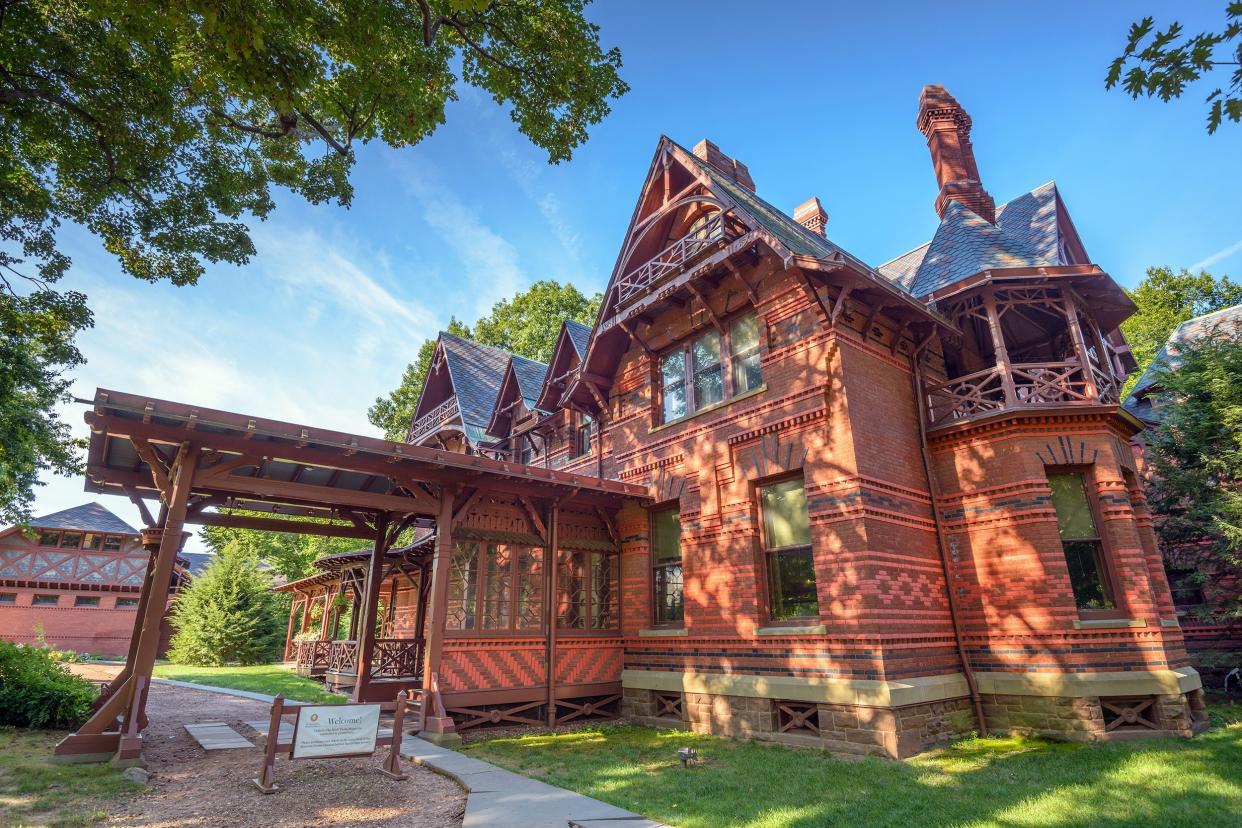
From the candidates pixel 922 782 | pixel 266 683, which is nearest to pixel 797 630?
pixel 922 782

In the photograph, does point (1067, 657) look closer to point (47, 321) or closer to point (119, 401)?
point (119, 401)

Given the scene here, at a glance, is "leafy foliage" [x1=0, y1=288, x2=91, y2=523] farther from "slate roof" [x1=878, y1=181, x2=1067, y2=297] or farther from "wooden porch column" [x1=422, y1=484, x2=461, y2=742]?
"slate roof" [x1=878, y1=181, x2=1067, y2=297]

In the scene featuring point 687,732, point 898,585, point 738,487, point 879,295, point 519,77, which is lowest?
point 687,732

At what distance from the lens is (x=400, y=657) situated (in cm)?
1688

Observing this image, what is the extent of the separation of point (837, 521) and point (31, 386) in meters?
18.9

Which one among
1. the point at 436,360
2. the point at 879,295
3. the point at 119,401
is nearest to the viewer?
the point at 119,401

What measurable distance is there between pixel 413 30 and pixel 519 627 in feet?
32.2

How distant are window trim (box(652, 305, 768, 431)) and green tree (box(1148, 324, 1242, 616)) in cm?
904

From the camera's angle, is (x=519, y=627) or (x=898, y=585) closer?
(x=898, y=585)

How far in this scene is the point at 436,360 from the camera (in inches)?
941

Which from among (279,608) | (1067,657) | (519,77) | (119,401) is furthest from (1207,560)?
(279,608)

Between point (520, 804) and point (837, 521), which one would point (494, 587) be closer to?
point (520, 804)

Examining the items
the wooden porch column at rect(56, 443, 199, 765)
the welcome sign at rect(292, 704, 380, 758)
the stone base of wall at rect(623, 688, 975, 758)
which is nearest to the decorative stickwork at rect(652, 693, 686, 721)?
the stone base of wall at rect(623, 688, 975, 758)

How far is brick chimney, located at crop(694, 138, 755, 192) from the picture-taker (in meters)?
17.1
